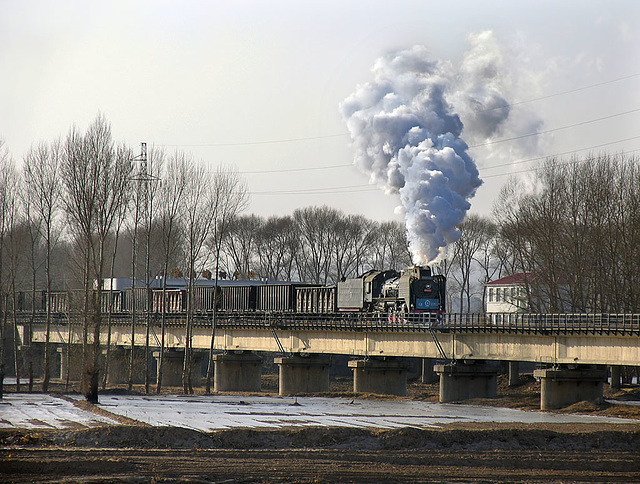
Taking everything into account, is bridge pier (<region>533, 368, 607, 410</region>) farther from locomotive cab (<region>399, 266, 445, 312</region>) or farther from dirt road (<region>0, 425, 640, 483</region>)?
dirt road (<region>0, 425, 640, 483</region>)

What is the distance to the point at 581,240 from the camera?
73250 mm

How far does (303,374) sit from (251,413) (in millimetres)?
25273

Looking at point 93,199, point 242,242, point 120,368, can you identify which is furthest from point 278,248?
point 93,199

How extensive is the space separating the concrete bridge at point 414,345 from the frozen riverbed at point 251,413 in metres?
3.32

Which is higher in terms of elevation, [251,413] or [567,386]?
[567,386]

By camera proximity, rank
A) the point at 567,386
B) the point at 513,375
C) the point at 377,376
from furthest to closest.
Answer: the point at 513,375 < the point at 377,376 < the point at 567,386

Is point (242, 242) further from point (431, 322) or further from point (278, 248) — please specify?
point (431, 322)

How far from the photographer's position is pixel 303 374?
70.6 metres

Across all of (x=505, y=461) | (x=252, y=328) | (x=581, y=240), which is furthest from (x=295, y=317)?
(x=505, y=461)

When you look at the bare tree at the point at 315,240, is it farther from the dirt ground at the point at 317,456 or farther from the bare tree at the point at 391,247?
the dirt ground at the point at 317,456

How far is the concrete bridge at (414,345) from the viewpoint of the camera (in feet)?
163

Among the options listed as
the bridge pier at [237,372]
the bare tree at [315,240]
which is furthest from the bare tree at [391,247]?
the bridge pier at [237,372]

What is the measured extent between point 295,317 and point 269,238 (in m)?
82.3

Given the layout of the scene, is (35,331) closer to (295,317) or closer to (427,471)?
(295,317)
